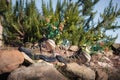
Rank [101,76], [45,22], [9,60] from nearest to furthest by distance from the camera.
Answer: [9,60] < [101,76] < [45,22]

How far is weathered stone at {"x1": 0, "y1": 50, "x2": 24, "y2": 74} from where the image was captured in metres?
5.07

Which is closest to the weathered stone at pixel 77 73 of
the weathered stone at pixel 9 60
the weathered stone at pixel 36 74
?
the weathered stone at pixel 36 74

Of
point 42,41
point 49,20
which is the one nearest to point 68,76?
point 42,41

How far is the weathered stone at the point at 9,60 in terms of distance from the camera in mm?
5070

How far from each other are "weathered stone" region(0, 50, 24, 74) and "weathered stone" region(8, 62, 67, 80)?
25 cm

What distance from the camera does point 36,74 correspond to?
15.6 feet

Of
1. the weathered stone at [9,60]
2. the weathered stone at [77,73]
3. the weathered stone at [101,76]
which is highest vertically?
the weathered stone at [9,60]

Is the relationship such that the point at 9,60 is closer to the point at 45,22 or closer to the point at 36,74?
the point at 36,74

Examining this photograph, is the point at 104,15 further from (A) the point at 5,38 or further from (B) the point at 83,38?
(A) the point at 5,38

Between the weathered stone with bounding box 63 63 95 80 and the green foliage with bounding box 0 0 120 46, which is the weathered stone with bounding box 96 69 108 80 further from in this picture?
the green foliage with bounding box 0 0 120 46

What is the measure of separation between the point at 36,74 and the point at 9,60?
2.29 ft

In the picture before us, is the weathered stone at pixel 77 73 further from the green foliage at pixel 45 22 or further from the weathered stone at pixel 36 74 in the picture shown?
the green foliage at pixel 45 22

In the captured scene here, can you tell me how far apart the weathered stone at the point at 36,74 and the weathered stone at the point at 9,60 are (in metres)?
0.25

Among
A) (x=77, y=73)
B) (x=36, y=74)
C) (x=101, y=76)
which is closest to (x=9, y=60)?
(x=36, y=74)
